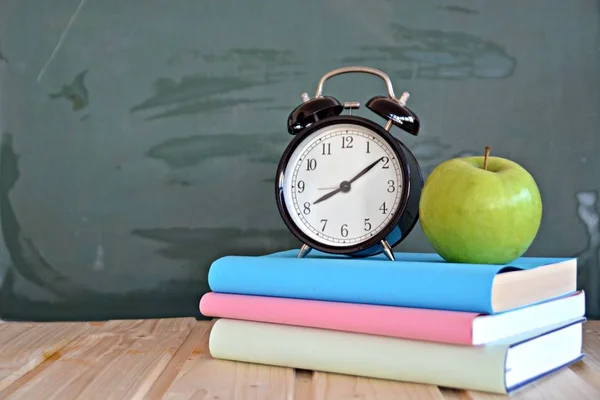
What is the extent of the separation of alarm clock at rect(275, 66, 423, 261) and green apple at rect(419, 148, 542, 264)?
7 cm

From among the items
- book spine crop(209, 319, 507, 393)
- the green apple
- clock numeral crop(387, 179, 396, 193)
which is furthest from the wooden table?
clock numeral crop(387, 179, 396, 193)

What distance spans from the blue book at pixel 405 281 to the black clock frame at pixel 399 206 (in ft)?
0.27

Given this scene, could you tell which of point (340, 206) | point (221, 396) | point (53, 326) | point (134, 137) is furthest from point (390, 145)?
point (53, 326)

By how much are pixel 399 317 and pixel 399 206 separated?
0.22 meters

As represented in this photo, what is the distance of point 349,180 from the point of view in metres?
1.05

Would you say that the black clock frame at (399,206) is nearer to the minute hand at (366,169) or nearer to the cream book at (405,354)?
the minute hand at (366,169)

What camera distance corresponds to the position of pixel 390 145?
1025 mm

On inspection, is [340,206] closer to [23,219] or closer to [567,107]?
[567,107]

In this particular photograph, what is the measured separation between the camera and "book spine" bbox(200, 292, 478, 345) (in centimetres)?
79

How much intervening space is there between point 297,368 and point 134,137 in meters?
0.64

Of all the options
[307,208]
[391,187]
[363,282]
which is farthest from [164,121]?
[363,282]

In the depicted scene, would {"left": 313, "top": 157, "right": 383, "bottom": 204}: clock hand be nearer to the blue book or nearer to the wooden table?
the blue book

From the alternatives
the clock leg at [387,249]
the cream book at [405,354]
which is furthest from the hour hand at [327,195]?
the cream book at [405,354]

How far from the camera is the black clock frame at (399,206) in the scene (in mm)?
1002
